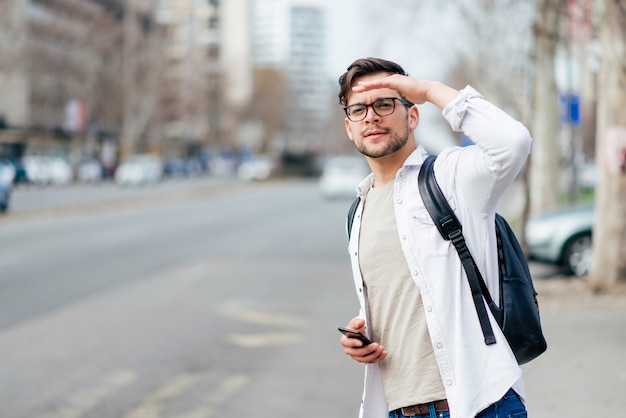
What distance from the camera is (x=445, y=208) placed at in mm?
2824

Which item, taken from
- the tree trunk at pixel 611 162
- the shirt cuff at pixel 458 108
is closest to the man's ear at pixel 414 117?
the shirt cuff at pixel 458 108

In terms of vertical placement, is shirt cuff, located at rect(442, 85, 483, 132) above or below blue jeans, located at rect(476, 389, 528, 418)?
above

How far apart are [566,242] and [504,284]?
36.4 feet

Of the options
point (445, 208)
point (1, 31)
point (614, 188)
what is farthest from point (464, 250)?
point (1, 31)

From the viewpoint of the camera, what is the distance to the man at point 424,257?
2760 mm

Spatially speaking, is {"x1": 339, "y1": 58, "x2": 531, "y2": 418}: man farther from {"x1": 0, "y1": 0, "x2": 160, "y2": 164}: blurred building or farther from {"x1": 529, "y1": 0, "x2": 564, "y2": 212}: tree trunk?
{"x1": 0, "y1": 0, "x2": 160, "y2": 164}: blurred building

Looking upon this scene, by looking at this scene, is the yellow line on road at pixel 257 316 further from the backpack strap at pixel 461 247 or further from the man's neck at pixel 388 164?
the backpack strap at pixel 461 247

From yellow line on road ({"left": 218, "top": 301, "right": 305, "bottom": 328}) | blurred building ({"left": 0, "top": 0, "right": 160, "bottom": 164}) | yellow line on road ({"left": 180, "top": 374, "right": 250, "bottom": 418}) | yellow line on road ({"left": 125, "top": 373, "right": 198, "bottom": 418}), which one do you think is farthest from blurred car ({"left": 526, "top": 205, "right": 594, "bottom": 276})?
blurred building ({"left": 0, "top": 0, "right": 160, "bottom": 164})

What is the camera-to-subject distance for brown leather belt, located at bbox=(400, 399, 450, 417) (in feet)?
9.31

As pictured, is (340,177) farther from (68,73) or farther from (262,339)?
(262,339)

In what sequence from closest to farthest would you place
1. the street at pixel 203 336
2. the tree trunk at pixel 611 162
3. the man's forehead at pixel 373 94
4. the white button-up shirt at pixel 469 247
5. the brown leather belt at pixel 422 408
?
the white button-up shirt at pixel 469 247 → the brown leather belt at pixel 422 408 → the man's forehead at pixel 373 94 → the street at pixel 203 336 → the tree trunk at pixel 611 162

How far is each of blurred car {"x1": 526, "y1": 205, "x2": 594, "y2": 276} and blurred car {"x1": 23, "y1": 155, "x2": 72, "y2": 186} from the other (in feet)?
141

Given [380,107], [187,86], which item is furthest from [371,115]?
[187,86]

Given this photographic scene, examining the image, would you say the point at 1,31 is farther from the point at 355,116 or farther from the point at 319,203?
the point at 355,116
